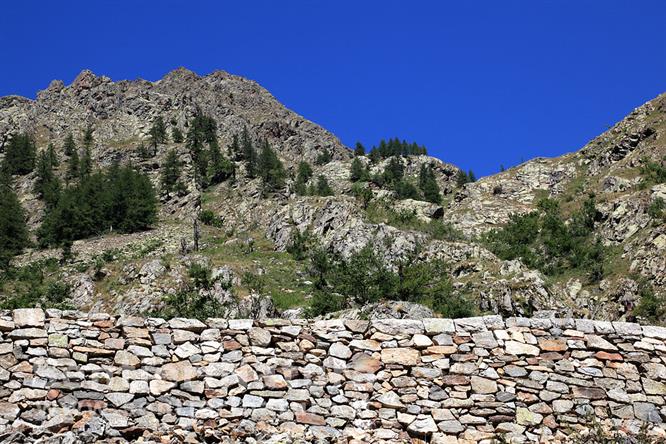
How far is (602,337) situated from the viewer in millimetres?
10727

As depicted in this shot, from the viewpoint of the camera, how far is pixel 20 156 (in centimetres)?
9681

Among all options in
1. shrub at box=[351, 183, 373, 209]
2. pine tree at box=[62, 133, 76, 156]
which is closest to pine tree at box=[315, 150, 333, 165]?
shrub at box=[351, 183, 373, 209]

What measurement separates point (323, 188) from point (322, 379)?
6672cm

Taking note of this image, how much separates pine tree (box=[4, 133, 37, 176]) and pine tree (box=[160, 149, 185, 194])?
67.2 feet

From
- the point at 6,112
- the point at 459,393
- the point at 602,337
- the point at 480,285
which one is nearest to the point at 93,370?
the point at 459,393

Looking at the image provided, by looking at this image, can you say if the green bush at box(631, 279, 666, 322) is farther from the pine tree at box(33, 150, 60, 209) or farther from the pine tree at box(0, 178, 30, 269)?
the pine tree at box(33, 150, 60, 209)

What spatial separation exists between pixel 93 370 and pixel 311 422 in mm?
3240

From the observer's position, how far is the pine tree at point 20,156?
95375 millimetres

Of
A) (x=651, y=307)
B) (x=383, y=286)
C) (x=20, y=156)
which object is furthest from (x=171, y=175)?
(x=651, y=307)

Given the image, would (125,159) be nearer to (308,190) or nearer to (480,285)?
(308,190)

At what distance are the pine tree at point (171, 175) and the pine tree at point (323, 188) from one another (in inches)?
657

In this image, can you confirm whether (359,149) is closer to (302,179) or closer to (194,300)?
(302,179)

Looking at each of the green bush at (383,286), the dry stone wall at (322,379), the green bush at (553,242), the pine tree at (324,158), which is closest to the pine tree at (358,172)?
the pine tree at (324,158)

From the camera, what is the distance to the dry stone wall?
30.7 ft
